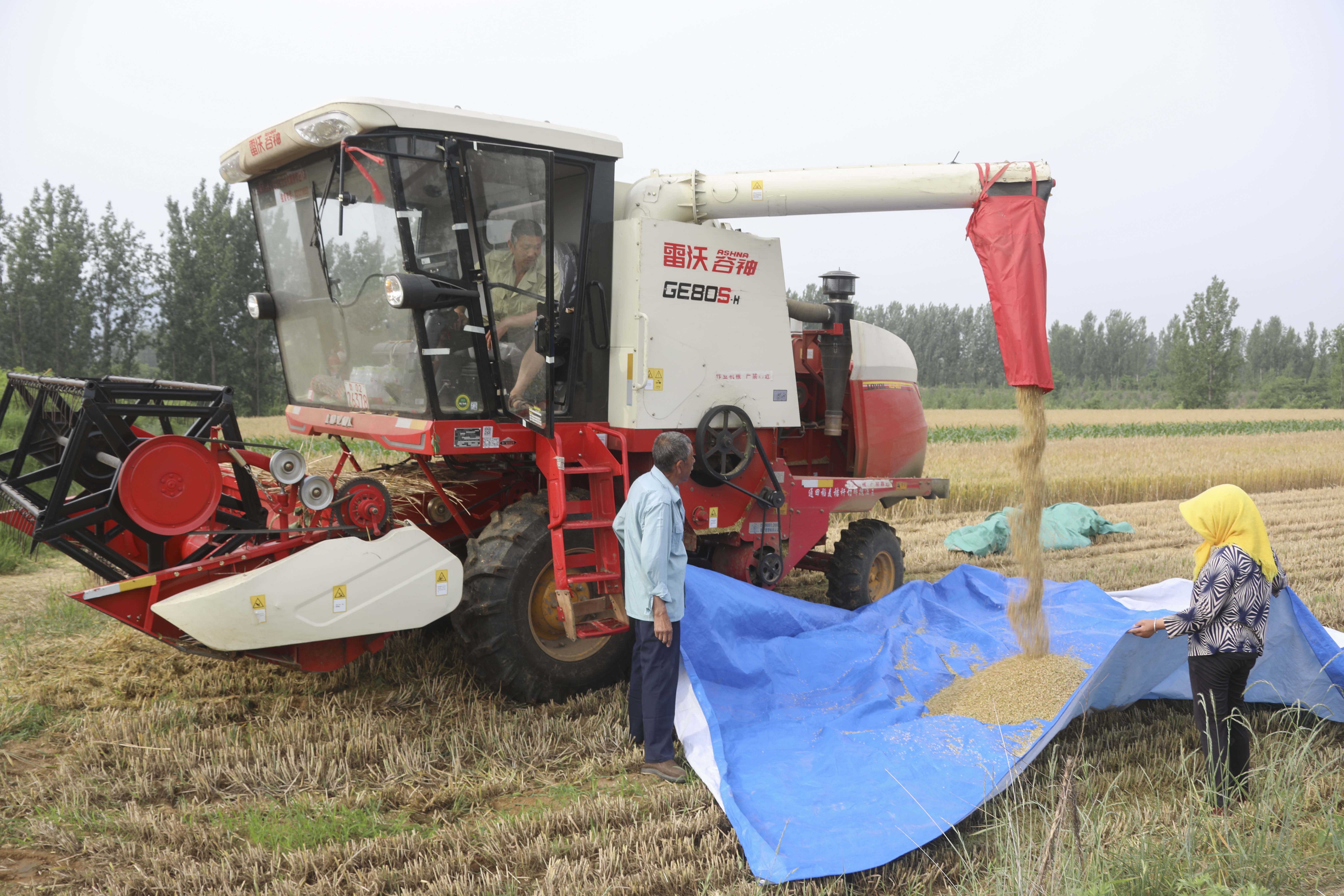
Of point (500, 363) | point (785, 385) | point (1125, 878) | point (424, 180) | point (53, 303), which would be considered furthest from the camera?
point (53, 303)

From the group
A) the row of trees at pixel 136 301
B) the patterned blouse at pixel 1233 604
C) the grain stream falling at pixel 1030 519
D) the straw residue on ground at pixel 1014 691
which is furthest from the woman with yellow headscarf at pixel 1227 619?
the row of trees at pixel 136 301

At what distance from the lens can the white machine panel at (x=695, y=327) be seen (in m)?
4.88

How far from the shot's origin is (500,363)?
4617mm

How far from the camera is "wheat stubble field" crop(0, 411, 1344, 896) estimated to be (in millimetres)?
2865

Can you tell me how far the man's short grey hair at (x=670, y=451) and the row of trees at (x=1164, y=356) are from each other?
34701 mm

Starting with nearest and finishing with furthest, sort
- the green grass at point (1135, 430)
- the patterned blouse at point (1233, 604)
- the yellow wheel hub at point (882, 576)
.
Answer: the patterned blouse at point (1233, 604) → the yellow wheel hub at point (882, 576) → the green grass at point (1135, 430)

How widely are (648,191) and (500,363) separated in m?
1.40

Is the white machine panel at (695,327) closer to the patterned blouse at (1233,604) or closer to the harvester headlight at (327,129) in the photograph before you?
the harvester headlight at (327,129)

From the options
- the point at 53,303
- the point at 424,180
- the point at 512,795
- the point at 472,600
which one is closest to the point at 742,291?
the point at 424,180

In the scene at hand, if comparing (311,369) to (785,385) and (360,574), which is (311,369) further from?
(785,385)

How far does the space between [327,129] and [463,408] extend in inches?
57.4

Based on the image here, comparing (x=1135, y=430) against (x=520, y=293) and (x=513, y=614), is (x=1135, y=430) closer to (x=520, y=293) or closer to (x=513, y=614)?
(x=520, y=293)

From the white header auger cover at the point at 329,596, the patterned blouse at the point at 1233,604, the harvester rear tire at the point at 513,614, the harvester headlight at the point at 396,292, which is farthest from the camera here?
the harvester rear tire at the point at 513,614

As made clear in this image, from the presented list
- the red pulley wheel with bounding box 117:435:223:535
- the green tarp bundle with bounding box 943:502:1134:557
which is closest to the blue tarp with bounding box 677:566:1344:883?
the red pulley wheel with bounding box 117:435:223:535
